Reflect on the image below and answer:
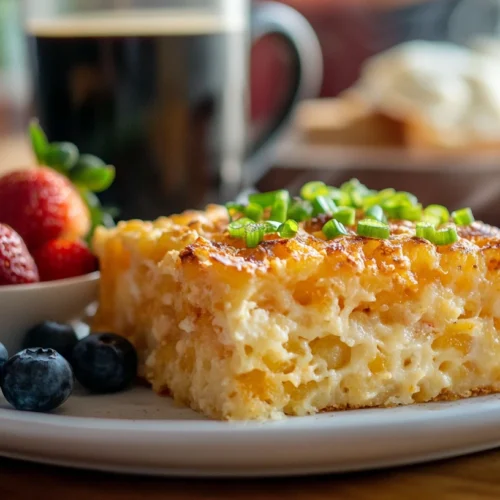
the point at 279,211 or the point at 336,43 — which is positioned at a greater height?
the point at 279,211

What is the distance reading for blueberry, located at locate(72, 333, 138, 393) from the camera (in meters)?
1.29

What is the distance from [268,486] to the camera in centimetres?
103

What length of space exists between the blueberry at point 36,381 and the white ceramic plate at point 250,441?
0.05m

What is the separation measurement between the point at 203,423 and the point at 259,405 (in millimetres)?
100

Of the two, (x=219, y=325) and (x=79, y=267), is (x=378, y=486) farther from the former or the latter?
(x=79, y=267)

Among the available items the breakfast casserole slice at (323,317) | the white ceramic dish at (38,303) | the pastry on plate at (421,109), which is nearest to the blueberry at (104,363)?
the breakfast casserole slice at (323,317)

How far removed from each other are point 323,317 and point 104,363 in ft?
1.13

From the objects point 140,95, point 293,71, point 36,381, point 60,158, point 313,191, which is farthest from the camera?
point 293,71

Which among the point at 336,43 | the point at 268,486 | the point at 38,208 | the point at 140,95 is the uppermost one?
the point at 140,95

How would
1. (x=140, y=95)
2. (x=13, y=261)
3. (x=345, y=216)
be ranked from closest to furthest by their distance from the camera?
(x=345, y=216) → (x=13, y=261) → (x=140, y=95)

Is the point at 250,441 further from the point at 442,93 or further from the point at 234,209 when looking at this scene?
the point at 442,93

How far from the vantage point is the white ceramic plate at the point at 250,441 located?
100 cm

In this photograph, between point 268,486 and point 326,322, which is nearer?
point 268,486

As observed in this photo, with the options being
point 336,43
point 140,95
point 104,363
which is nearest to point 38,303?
point 104,363
